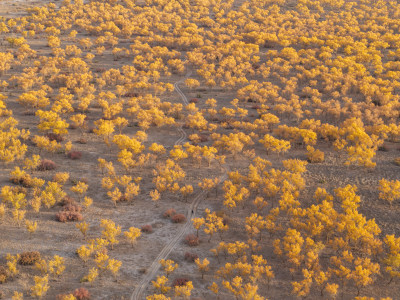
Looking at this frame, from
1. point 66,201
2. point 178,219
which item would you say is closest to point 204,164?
point 178,219

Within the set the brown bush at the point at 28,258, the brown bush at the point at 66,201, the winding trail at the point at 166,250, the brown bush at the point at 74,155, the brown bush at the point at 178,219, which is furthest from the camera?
the brown bush at the point at 74,155

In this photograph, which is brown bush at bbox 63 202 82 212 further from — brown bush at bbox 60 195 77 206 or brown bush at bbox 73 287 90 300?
brown bush at bbox 73 287 90 300

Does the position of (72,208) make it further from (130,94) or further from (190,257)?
(130,94)

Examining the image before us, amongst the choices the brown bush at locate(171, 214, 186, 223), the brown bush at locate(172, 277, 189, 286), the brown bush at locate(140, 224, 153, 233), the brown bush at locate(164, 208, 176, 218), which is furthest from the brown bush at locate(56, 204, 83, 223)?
the brown bush at locate(172, 277, 189, 286)

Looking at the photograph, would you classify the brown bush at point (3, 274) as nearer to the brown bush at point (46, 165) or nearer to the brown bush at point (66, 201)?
the brown bush at point (66, 201)

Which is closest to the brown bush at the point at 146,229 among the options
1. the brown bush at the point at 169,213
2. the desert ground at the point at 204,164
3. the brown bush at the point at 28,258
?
the desert ground at the point at 204,164

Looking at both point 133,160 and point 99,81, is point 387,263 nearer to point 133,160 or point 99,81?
point 133,160
